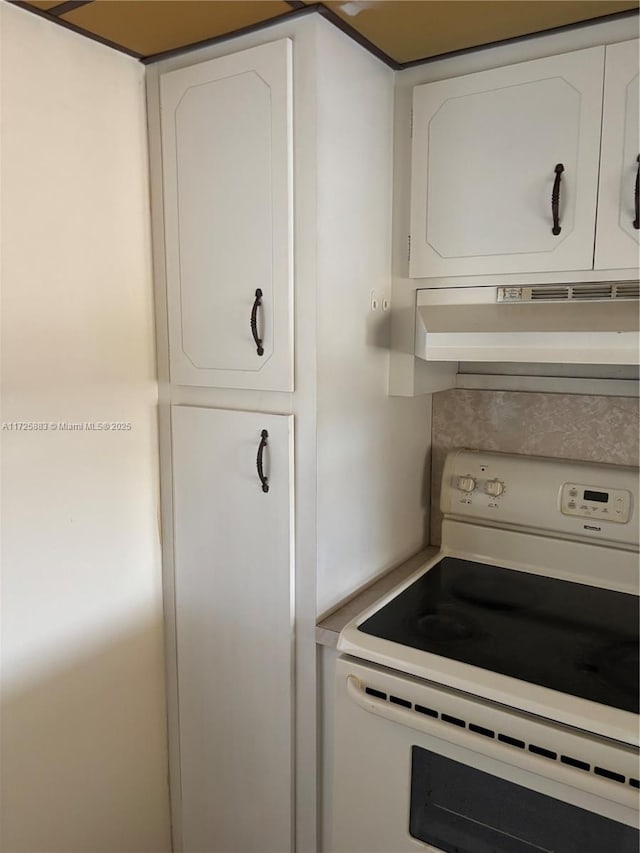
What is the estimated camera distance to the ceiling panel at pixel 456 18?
1158mm

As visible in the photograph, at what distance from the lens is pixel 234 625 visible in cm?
146

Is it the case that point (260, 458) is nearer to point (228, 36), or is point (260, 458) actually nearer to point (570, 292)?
point (570, 292)

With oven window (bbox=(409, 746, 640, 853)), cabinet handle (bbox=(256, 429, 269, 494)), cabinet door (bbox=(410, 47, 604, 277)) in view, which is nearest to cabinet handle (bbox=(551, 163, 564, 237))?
cabinet door (bbox=(410, 47, 604, 277))

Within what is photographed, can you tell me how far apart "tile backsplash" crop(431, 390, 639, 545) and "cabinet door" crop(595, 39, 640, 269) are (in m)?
0.43

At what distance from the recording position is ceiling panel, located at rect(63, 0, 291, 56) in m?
1.17

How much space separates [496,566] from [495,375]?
19.5 inches

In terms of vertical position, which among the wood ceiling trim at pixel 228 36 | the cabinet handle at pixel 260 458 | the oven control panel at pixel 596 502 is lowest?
the oven control panel at pixel 596 502

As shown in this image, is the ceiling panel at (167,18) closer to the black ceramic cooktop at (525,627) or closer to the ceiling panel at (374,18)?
the ceiling panel at (374,18)

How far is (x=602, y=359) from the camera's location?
124 cm

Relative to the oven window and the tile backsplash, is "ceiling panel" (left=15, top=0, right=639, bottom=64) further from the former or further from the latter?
the oven window

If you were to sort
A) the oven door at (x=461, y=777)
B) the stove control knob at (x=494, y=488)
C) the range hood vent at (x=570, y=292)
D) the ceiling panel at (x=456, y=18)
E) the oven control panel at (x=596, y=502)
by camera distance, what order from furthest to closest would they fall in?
the stove control knob at (x=494, y=488) < the oven control panel at (x=596, y=502) < the range hood vent at (x=570, y=292) < the ceiling panel at (x=456, y=18) < the oven door at (x=461, y=777)

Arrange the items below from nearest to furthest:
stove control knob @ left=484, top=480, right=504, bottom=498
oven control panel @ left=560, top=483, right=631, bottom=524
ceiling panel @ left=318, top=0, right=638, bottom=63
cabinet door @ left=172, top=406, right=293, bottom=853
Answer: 1. ceiling panel @ left=318, top=0, right=638, bottom=63
2. cabinet door @ left=172, top=406, right=293, bottom=853
3. oven control panel @ left=560, top=483, right=631, bottom=524
4. stove control knob @ left=484, top=480, right=504, bottom=498

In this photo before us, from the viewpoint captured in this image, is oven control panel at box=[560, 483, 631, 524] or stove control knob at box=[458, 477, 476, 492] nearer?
oven control panel at box=[560, 483, 631, 524]

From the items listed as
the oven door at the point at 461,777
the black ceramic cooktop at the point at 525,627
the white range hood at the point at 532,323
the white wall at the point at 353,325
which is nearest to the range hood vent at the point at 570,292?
the white range hood at the point at 532,323
